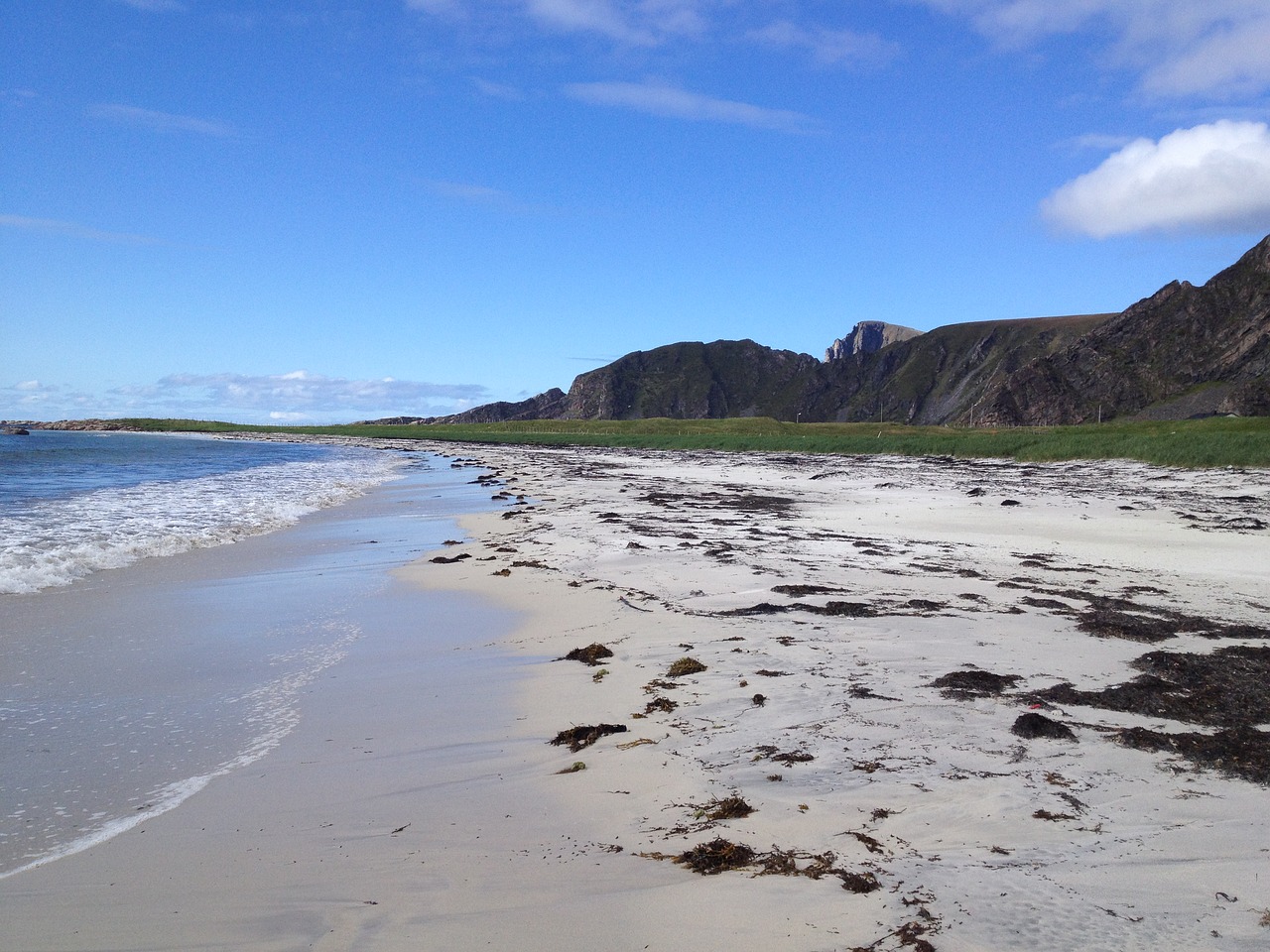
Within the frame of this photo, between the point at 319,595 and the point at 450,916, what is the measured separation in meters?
7.69

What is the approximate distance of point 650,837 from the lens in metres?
3.81

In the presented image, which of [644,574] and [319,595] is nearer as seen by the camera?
[319,595]

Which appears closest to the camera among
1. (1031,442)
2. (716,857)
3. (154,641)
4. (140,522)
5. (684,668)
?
(716,857)

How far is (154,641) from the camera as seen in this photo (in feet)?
25.4

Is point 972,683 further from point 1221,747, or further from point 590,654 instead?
point 590,654

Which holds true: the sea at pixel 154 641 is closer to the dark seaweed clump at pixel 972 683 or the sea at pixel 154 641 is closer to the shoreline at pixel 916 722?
the shoreline at pixel 916 722

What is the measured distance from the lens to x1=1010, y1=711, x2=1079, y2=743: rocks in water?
4.92 metres

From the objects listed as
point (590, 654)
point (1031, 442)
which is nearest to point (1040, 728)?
point (590, 654)

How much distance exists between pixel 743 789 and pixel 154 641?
20.5ft

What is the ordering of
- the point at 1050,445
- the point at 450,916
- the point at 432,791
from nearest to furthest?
the point at 450,916
the point at 432,791
the point at 1050,445

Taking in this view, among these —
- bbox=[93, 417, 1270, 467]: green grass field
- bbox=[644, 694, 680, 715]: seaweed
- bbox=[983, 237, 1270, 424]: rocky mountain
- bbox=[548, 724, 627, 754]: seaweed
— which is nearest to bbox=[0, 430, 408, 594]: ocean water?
bbox=[548, 724, 627, 754]: seaweed

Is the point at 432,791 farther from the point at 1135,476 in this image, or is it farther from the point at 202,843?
the point at 1135,476

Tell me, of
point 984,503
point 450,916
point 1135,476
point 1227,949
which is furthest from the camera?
point 1135,476

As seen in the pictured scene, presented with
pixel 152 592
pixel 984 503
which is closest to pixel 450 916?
pixel 152 592
